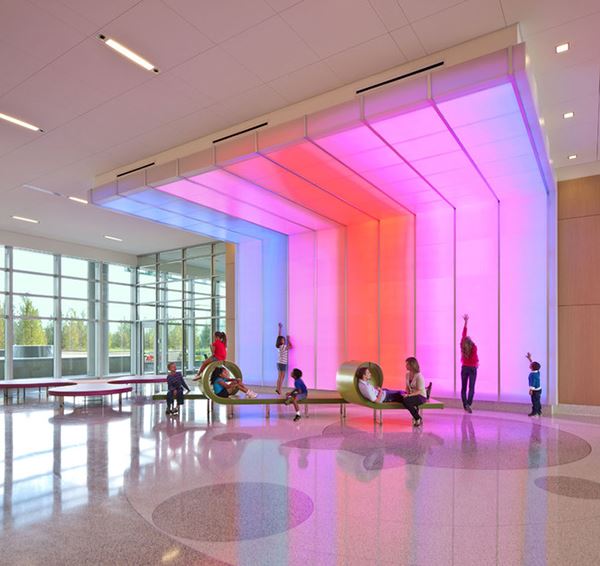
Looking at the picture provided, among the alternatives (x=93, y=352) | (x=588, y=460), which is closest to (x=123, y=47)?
(x=588, y=460)

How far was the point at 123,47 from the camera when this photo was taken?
6.88 meters

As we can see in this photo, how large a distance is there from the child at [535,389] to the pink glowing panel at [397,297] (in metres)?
3.05

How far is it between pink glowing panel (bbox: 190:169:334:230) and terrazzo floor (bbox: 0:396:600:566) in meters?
4.95

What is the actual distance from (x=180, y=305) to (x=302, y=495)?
18468mm

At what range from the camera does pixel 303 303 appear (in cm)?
1524

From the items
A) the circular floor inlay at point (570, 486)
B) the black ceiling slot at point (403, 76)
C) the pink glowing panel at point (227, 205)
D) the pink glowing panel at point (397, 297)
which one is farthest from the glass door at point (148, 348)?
the circular floor inlay at point (570, 486)

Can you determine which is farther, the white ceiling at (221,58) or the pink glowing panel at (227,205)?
the pink glowing panel at (227,205)

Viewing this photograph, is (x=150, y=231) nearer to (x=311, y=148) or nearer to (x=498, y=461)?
(x=311, y=148)

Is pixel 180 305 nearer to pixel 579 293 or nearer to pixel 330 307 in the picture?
pixel 330 307

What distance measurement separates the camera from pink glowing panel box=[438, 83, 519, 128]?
6715 mm

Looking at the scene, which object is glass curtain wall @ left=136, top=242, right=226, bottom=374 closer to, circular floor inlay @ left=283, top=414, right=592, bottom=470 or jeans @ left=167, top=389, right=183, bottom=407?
jeans @ left=167, top=389, right=183, bottom=407

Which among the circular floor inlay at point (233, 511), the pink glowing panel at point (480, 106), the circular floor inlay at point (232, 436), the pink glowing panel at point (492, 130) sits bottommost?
the circular floor inlay at point (232, 436)

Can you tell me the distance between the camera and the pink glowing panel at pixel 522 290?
1130 centimetres

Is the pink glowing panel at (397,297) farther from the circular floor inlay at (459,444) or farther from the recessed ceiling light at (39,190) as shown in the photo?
the recessed ceiling light at (39,190)
